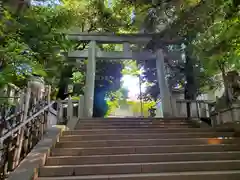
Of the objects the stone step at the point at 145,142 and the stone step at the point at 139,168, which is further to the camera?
the stone step at the point at 145,142

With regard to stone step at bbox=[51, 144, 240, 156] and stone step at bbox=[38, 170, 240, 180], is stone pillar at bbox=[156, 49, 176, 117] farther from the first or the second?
stone step at bbox=[38, 170, 240, 180]

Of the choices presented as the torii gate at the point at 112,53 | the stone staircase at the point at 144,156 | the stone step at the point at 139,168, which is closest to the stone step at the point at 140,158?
the stone staircase at the point at 144,156

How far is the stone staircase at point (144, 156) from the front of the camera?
3816 millimetres

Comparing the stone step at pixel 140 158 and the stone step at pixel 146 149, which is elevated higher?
the stone step at pixel 146 149

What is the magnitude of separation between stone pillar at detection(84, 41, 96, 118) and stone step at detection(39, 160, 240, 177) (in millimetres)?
5738

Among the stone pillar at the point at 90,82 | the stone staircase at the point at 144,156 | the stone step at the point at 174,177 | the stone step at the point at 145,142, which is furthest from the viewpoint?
the stone pillar at the point at 90,82

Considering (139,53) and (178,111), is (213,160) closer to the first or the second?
(178,111)

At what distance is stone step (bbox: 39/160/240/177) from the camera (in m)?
3.91

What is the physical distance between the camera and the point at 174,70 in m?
12.7

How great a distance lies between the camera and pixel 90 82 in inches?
409

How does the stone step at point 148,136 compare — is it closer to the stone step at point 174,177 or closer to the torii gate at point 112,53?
the stone step at point 174,177

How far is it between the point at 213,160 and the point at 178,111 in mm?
5452

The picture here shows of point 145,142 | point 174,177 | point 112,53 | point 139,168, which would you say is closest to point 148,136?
point 145,142

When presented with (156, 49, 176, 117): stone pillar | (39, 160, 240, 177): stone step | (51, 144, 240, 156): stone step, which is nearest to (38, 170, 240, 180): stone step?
(39, 160, 240, 177): stone step
